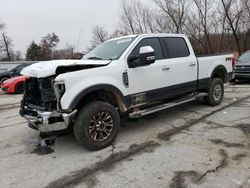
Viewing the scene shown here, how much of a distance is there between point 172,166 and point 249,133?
207 centimetres

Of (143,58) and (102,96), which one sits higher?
(143,58)

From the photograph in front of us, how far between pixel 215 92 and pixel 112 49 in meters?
3.34

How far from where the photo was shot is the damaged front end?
4008 millimetres

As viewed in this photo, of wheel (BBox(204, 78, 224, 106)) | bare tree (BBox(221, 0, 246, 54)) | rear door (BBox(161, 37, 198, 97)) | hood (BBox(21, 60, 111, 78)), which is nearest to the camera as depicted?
hood (BBox(21, 60, 111, 78))

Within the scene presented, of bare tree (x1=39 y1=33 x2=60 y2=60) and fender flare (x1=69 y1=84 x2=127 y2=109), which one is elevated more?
bare tree (x1=39 y1=33 x2=60 y2=60)

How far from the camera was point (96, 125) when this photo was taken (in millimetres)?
4289

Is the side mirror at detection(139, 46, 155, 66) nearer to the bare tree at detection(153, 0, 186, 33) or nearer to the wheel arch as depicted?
the wheel arch

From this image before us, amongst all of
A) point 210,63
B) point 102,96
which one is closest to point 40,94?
point 102,96

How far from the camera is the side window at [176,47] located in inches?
225

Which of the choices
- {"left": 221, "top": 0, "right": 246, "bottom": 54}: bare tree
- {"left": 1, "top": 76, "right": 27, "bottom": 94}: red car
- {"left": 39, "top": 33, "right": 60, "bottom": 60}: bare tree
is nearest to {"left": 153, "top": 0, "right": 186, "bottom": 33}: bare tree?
{"left": 221, "top": 0, "right": 246, "bottom": 54}: bare tree

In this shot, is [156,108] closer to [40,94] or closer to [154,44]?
[154,44]

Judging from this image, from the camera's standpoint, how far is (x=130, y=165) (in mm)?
3730

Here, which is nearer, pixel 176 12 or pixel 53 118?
pixel 53 118

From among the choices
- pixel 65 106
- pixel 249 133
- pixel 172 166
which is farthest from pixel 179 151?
pixel 65 106
